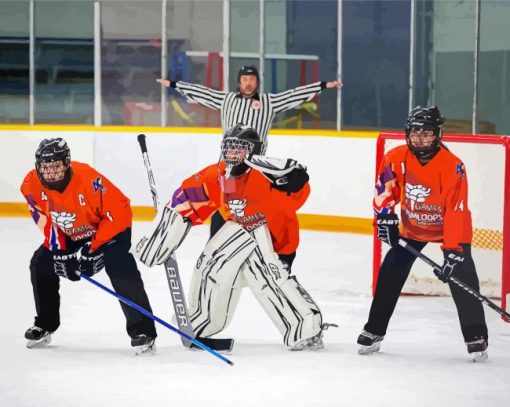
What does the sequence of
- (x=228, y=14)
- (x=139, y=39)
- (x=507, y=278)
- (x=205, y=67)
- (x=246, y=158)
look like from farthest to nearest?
(x=139, y=39) → (x=205, y=67) → (x=228, y=14) → (x=507, y=278) → (x=246, y=158)

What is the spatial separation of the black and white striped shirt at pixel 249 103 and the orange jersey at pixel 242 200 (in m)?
1.87

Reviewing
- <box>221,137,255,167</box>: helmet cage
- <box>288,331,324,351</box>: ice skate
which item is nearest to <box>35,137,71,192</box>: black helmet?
<box>221,137,255,167</box>: helmet cage

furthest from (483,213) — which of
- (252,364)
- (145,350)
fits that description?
(145,350)

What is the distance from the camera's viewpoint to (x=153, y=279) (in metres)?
7.84

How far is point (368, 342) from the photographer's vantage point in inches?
232

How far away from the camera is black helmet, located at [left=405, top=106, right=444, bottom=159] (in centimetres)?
571

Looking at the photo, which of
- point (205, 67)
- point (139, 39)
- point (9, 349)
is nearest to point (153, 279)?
point (9, 349)

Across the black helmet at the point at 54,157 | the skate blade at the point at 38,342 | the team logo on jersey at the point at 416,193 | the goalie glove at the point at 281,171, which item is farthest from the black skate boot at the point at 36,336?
the team logo on jersey at the point at 416,193

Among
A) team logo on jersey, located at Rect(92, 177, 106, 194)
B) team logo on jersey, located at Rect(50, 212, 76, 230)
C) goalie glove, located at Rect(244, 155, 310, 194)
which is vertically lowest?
team logo on jersey, located at Rect(50, 212, 76, 230)

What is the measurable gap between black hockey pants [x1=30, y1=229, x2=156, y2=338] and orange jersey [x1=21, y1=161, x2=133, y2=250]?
6cm

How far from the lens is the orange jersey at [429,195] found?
570cm

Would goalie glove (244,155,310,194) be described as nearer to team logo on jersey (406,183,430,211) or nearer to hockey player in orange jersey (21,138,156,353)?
team logo on jersey (406,183,430,211)

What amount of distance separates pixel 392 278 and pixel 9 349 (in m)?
1.55

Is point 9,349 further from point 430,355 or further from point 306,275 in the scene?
point 306,275
